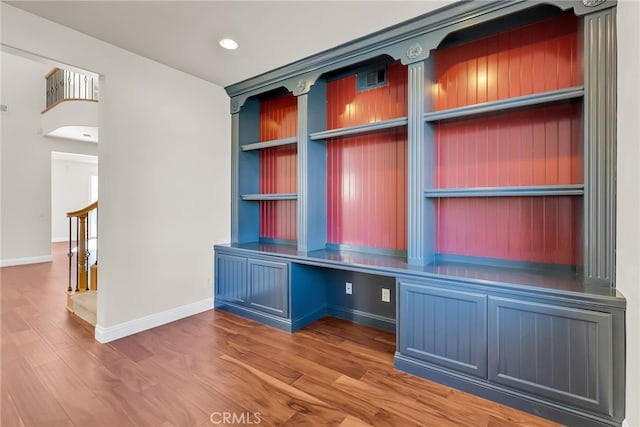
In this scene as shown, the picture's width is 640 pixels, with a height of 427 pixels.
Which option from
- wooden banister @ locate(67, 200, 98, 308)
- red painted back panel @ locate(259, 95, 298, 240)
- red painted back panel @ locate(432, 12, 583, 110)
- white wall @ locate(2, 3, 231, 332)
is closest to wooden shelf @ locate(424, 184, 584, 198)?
red painted back panel @ locate(432, 12, 583, 110)

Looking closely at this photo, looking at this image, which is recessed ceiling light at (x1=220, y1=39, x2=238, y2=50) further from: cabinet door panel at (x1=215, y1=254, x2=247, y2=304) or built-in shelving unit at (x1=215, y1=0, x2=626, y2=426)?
cabinet door panel at (x1=215, y1=254, x2=247, y2=304)

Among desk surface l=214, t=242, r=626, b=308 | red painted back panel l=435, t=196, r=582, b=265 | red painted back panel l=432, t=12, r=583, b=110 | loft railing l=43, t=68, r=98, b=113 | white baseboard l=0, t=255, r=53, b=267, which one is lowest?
white baseboard l=0, t=255, r=53, b=267

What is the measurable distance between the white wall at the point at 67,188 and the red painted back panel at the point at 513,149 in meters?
10.5

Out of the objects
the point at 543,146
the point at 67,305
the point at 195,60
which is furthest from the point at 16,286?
the point at 543,146

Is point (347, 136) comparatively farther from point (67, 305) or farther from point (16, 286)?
point (16, 286)

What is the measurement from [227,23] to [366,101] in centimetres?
149

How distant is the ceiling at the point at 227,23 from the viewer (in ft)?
7.25

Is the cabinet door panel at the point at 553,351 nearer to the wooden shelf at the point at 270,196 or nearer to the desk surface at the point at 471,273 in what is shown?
the desk surface at the point at 471,273

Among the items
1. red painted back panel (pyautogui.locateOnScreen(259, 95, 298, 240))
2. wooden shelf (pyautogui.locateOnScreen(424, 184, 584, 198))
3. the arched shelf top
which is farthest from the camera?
red painted back panel (pyautogui.locateOnScreen(259, 95, 298, 240))

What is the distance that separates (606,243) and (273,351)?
252cm

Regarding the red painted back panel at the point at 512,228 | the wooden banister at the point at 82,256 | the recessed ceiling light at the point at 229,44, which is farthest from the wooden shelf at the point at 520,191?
the wooden banister at the point at 82,256

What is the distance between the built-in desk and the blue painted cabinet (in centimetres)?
44

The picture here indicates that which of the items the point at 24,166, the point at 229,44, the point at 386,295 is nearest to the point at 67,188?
the point at 24,166

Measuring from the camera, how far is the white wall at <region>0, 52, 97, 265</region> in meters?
6.20
